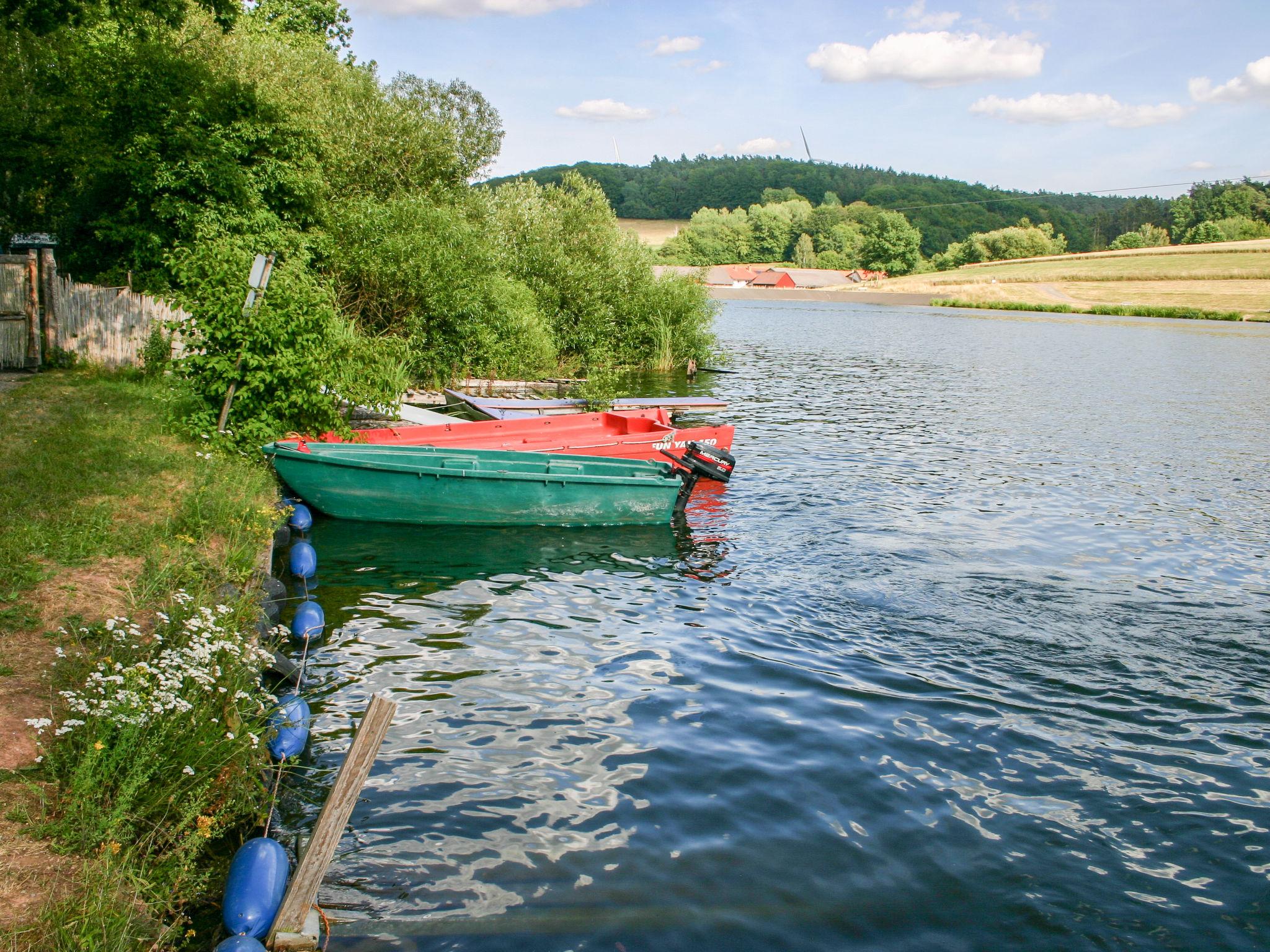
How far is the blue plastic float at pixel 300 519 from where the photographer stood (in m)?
12.0

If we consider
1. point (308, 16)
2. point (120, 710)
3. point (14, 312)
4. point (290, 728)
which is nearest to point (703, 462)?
point (290, 728)

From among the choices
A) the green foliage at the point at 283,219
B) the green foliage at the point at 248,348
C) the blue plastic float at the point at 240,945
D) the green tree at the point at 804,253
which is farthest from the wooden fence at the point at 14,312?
the green tree at the point at 804,253

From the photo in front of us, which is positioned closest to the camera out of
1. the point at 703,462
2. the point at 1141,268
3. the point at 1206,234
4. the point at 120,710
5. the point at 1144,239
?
the point at 120,710

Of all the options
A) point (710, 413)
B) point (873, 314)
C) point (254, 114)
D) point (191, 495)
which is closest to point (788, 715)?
point (191, 495)

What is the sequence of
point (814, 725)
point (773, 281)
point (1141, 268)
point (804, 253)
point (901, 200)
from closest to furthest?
point (814, 725), point (1141, 268), point (773, 281), point (804, 253), point (901, 200)

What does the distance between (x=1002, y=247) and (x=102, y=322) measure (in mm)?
129929

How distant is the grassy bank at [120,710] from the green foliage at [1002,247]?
132m

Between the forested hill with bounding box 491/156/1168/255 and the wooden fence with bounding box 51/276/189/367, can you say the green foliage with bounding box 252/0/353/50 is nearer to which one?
the wooden fence with bounding box 51/276/189/367

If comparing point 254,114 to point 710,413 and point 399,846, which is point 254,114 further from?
point 399,846

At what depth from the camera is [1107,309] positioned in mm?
81188

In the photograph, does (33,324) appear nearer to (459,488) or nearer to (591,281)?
(459,488)

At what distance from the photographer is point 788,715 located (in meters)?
7.83

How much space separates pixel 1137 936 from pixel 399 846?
4.31m

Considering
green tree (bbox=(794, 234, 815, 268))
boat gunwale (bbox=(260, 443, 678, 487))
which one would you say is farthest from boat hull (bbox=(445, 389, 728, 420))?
green tree (bbox=(794, 234, 815, 268))
